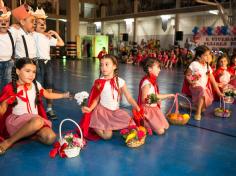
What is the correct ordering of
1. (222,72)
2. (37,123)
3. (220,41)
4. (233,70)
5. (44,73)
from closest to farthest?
(37,123) → (44,73) → (222,72) → (233,70) → (220,41)

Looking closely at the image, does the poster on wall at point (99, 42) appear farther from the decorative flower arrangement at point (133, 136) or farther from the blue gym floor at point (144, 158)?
the decorative flower arrangement at point (133, 136)

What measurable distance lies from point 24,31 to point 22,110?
1158 millimetres

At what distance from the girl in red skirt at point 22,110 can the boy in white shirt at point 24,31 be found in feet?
2.33

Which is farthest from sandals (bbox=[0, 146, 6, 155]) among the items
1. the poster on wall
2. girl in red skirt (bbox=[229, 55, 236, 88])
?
the poster on wall

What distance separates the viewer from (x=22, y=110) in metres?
2.78

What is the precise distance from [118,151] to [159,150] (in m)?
0.40

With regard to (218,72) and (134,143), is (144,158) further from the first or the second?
(218,72)

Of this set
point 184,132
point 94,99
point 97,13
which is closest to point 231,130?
point 184,132

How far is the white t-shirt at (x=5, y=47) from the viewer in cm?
327

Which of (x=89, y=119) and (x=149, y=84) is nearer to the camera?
(x=89, y=119)

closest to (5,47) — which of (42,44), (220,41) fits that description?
(42,44)

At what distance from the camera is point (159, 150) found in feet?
8.86

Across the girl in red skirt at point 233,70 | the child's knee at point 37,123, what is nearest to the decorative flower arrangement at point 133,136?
the child's knee at point 37,123

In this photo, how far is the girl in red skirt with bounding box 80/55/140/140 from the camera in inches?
117
